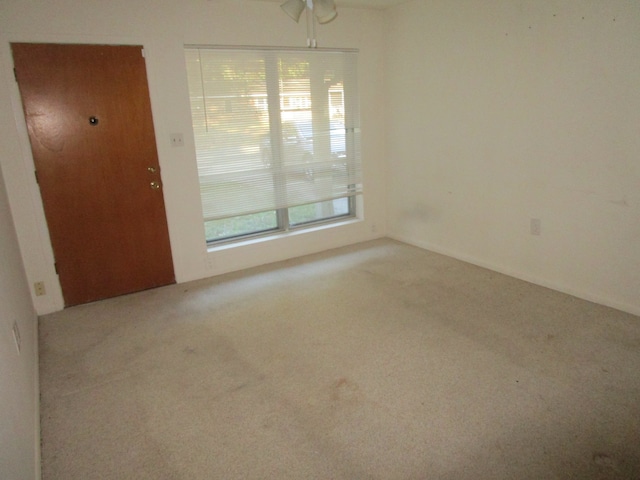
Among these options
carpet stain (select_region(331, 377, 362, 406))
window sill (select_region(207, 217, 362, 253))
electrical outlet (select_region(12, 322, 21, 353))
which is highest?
electrical outlet (select_region(12, 322, 21, 353))

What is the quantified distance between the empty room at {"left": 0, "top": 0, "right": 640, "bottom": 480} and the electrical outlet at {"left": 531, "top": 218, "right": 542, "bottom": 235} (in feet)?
0.04

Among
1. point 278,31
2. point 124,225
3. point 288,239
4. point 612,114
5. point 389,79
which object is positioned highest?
point 278,31

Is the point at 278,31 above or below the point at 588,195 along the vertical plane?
above

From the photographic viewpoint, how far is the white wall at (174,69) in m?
3.10

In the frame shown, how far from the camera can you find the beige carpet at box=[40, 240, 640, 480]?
1.85 meters

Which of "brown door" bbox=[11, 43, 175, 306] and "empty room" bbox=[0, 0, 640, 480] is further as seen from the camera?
"brown door" bbox=[11, 43, 175, 306]

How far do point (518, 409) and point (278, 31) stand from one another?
3621 millimetres

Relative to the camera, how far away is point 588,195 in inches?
122

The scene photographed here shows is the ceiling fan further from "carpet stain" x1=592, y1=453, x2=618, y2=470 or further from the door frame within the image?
"carpet stain" x1=592, y1=453, x2=618, y2=470

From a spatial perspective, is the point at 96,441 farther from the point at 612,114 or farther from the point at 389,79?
the point at 389,79

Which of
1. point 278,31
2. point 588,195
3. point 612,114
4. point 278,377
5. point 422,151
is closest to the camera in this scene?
point 278,377

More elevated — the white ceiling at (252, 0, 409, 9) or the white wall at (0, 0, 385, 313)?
the white ceiling at (252, 0, 409, 9)

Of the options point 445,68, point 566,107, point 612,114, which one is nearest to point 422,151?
point 445,68

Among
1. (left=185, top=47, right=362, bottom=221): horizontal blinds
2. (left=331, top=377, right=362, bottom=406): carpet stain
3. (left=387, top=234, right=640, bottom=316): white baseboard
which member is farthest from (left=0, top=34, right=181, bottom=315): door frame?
(left=387, top=234, right=640, bottom=316): white baseboard
